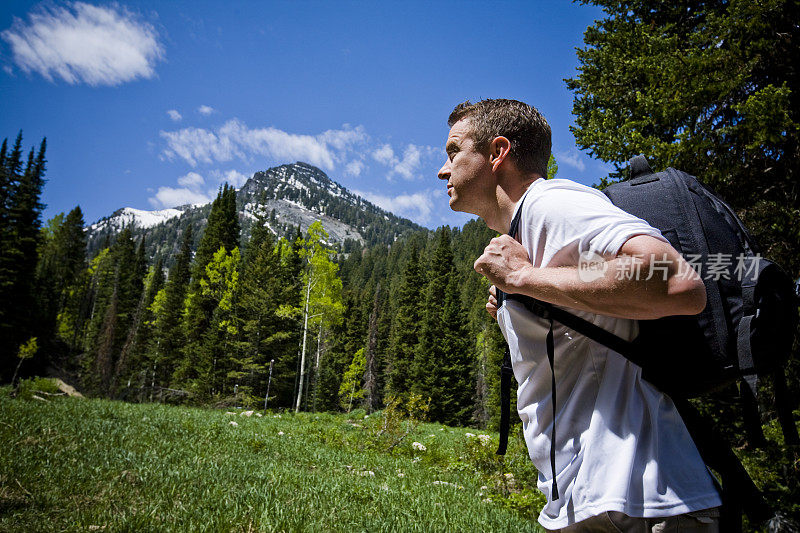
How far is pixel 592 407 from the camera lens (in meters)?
1.16

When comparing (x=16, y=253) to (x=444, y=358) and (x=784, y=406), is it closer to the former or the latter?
(x=444, y=358)

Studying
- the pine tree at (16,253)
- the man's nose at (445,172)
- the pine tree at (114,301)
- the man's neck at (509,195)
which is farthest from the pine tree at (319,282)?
the pine tree at (16,253)

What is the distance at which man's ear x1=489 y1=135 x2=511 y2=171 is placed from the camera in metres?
1.45

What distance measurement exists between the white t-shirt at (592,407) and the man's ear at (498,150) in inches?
9.0

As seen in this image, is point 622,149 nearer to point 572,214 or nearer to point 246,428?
point 572,214

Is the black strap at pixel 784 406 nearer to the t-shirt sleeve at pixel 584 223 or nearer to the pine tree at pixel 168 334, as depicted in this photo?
the t-shirt sleeve at pixel 584 223

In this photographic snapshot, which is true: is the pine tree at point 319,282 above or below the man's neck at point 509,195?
above

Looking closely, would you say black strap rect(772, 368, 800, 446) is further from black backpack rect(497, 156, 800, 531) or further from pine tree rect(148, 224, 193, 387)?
pine tree rect(148, 224, 193, 387)

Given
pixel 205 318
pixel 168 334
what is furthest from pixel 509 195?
pixel 168 334

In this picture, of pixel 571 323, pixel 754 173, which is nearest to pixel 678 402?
pixel 571 323

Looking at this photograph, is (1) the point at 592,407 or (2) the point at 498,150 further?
(2) the point at 498,150

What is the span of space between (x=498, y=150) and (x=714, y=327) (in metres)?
0.87

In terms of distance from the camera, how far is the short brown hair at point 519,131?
4.82ft

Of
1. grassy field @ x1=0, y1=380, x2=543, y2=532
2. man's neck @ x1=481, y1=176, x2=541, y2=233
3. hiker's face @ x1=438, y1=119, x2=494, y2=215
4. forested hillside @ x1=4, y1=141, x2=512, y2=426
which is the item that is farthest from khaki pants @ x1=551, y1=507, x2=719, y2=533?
forested hillside @ x1=4, y1=141, x2=512, y2=426
